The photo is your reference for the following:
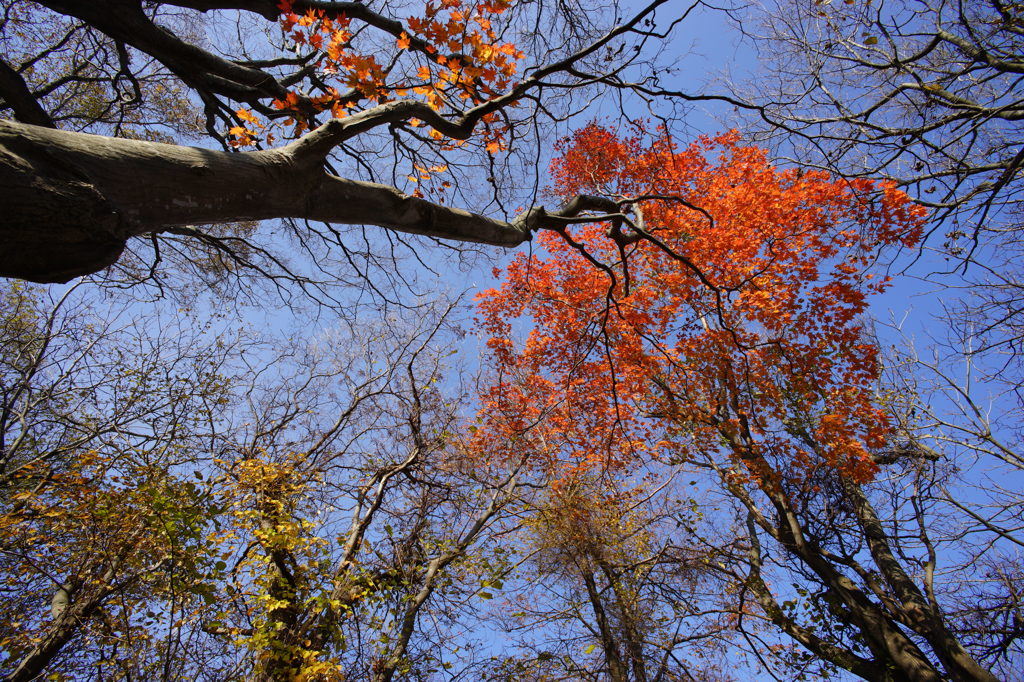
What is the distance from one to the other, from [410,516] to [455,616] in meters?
1.73

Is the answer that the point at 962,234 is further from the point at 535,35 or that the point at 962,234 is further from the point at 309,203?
the point at 309,203

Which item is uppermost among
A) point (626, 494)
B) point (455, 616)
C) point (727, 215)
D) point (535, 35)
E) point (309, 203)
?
point (727, 215)

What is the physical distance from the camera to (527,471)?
895cm

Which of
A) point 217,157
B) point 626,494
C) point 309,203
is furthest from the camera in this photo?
Result: point 626,494

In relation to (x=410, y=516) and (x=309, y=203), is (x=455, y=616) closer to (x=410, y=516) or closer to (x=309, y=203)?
(x=410, y=516)

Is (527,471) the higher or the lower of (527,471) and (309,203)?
the higher

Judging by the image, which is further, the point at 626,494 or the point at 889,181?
the point at 626,494

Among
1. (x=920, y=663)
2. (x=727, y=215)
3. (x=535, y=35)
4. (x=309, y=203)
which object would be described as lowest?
(x=920, y=663)

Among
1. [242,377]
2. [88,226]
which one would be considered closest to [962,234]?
[88,226]

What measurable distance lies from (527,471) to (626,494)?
200cm

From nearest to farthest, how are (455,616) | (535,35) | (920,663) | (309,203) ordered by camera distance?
(309,203)
(535,35)
(920,663)
(455,616)

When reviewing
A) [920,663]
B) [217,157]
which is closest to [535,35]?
[217,157]

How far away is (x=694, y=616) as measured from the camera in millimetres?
7484

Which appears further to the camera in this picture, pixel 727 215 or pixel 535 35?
pixel 727 215
